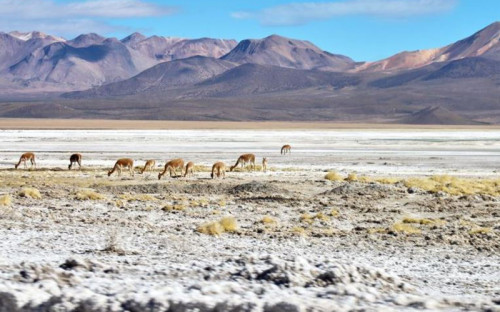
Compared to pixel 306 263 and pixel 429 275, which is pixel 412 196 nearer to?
pixel 429 275

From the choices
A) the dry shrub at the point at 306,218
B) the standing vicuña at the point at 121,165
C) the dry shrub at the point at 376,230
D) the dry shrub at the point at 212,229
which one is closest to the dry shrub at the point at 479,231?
the dry shrub at the point at 376,230

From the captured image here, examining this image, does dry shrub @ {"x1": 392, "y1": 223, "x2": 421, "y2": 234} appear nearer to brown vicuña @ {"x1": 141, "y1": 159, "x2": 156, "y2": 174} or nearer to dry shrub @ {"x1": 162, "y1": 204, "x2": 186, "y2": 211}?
dry shrub @ {"x1": 162, "y1": 204, "x2": 186, "y2": 211}

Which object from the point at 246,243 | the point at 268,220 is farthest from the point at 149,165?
the point at 246,243

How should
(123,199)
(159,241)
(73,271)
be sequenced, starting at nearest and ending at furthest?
(73,271), (159,241), (123,199)

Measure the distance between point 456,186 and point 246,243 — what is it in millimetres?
11212

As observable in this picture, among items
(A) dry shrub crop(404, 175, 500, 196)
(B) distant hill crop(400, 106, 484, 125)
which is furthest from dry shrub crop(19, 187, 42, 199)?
(B) distant hill crop(400, 106, 484, 125)

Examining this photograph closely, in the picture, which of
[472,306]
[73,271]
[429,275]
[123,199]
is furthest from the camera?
[123,199]

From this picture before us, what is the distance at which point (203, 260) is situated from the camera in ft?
38.8

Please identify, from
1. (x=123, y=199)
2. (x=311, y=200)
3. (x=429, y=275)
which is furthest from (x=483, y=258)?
(x=123, y=199)

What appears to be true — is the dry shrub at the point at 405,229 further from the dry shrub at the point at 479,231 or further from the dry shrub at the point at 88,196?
the dry shrub at the point at 88,196

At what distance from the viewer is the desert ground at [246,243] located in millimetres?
8375

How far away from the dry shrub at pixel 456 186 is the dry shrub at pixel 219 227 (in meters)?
8.77

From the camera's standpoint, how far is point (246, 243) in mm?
14273

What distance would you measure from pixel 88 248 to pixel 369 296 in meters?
5.79
